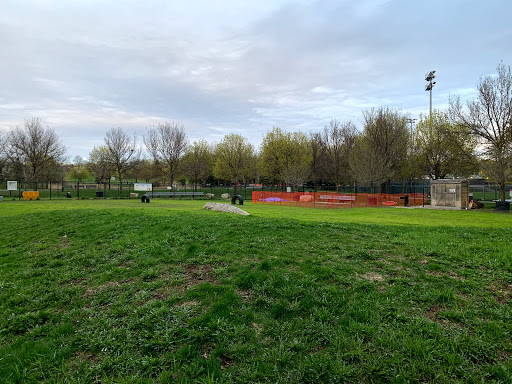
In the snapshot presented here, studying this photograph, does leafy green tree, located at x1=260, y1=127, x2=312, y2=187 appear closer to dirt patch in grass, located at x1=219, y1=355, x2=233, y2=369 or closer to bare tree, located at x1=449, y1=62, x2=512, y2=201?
bare tree, located at x1=449, y1=62, x2=512, y2=201

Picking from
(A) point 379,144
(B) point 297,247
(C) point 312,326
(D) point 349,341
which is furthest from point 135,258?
(A) point 379,144

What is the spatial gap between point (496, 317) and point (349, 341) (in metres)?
1.99

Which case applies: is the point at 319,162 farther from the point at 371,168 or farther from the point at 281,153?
the point at 371,168

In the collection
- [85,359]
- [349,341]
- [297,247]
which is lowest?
[85,359]

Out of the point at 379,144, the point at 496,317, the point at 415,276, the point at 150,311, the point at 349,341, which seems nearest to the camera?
the point at 349,341

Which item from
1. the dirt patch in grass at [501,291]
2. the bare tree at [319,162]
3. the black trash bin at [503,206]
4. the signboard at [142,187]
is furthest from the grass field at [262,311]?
the bare tree at [319,162]

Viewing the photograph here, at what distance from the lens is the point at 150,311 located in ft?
14.2

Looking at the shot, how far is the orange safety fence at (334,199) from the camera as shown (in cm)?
2597

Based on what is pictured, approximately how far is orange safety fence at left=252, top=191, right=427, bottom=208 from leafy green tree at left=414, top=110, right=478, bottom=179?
16.0ft

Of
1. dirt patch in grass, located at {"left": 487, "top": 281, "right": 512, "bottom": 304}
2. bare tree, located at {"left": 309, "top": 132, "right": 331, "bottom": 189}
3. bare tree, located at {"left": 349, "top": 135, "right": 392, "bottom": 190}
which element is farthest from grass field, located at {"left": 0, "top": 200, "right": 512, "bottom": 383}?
bare tree, located at {"left": 309, "top": 132, "right": 331, "bottom": 189}

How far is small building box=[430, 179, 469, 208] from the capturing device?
25.3 m

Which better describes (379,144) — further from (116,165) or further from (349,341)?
(116,165)

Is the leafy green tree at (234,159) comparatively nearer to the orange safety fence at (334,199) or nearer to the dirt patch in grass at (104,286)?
the orange safety fence at (334,199)

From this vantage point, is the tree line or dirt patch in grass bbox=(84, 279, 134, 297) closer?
dirt patch in grass bbox=(84, 279, 134, 297)
